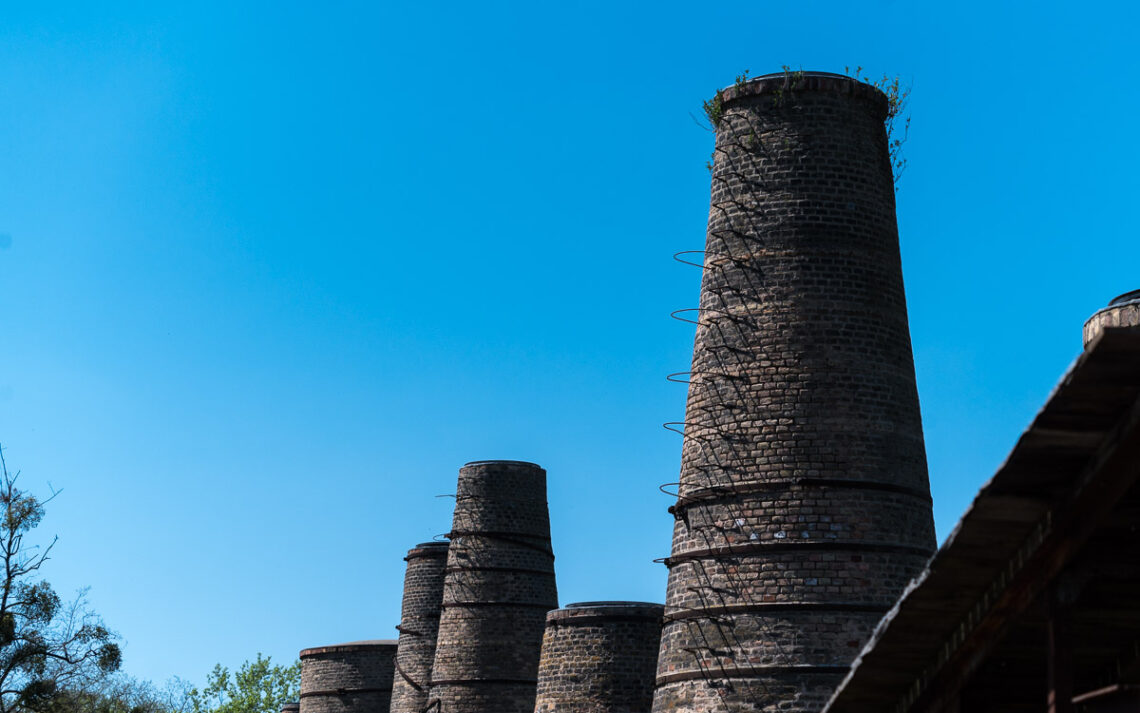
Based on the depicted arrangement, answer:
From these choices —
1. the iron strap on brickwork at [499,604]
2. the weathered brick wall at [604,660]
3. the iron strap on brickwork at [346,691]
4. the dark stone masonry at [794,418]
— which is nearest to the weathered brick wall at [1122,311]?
the dark stone masonry at [794,418]

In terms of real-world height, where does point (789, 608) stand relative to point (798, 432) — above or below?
below

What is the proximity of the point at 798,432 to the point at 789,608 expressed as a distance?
6.44 ft

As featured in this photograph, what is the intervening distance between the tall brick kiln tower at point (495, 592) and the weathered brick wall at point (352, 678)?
9714mm

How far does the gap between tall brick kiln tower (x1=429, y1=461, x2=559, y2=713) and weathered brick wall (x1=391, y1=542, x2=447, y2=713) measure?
15.8ft

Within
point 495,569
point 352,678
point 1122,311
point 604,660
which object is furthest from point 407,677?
point 1122,311

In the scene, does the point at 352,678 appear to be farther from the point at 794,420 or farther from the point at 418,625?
the point at 794,420

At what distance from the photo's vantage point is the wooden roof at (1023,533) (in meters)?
6.10

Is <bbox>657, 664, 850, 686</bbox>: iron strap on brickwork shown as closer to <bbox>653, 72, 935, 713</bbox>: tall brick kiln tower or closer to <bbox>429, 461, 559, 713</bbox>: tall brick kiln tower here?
<bbox>653, 72, 935, 713</bbox>: tall brick kiln tower

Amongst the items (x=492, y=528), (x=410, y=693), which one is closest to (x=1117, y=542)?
(x=492, y=528)

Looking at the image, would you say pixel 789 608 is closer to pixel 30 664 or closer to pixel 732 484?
pixel 732 484

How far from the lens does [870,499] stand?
635 inches

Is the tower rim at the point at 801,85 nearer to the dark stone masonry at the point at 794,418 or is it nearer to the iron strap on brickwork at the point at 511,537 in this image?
the dark stone masonry at the point at 794,418

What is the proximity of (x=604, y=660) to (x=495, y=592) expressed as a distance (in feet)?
20.9

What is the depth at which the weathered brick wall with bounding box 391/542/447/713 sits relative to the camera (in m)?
34.1
